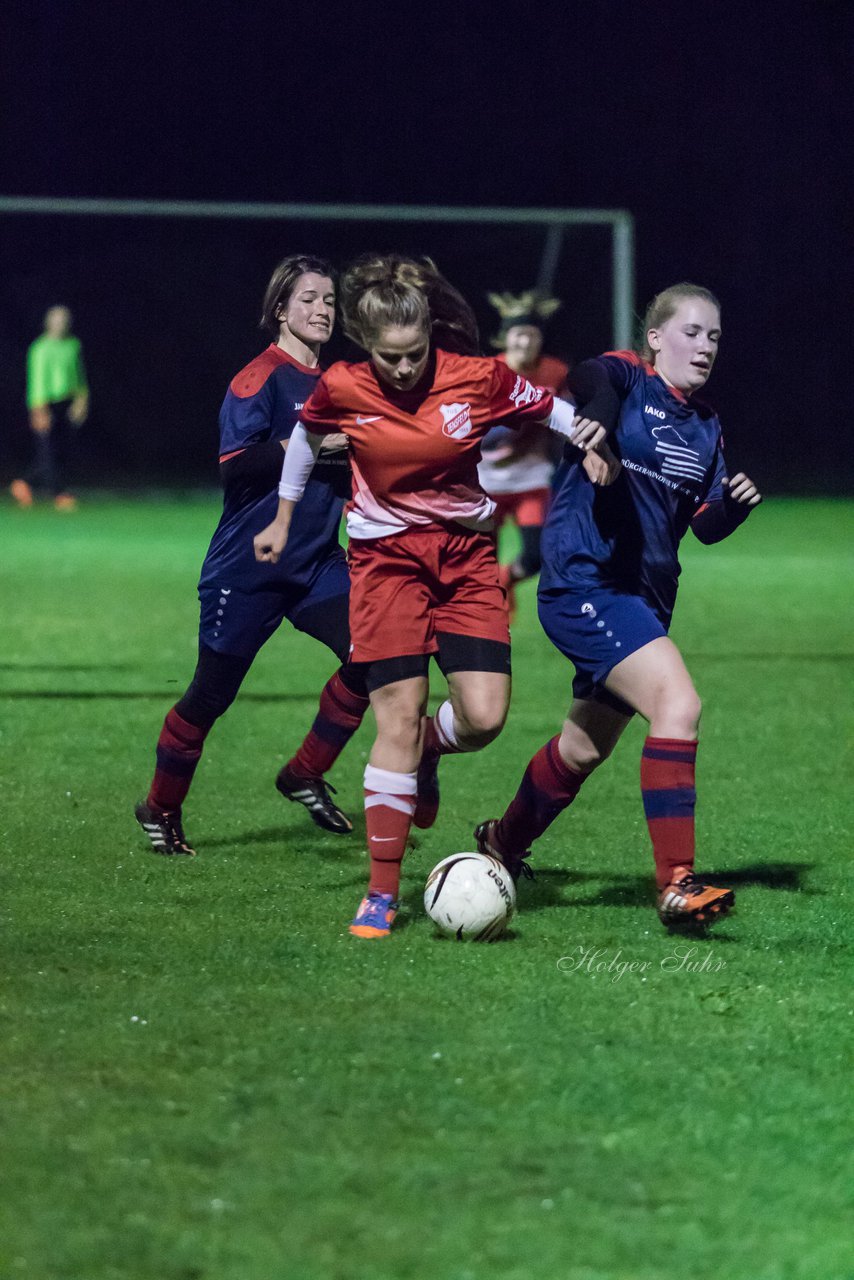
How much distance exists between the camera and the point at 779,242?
1152 inches

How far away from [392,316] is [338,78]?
2498cm

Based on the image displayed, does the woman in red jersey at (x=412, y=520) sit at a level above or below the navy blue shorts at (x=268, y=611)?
above

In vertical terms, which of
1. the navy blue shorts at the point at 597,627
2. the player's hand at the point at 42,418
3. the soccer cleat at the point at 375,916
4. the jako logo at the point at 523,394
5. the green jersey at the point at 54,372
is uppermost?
the jako logo at the point at 523,394

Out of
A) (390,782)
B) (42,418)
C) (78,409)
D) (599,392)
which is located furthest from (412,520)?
(42,418)

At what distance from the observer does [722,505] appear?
17.5 feet

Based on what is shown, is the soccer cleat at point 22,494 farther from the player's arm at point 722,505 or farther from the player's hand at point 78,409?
the player's arm at point 722,505

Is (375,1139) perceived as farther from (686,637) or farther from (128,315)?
(128,315)

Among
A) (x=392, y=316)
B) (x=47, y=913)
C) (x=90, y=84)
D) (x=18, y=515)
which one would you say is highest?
(x=90, y=84)

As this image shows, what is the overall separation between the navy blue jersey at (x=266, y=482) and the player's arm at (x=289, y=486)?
1.45 feet

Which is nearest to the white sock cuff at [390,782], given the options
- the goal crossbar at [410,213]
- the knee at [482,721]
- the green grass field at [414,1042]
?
the knee at [482,721]

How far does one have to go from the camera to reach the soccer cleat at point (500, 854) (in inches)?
228

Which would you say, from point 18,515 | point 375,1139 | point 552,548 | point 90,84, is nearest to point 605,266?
point 18,515

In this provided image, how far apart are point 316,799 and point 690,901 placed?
78.5 inches

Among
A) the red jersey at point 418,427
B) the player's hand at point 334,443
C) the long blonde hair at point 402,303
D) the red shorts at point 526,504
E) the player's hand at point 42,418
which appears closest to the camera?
the long blonde hair at point 402,303
